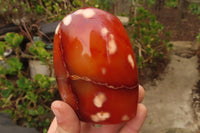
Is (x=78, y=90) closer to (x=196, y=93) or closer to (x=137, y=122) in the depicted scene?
(x=137, y=122)

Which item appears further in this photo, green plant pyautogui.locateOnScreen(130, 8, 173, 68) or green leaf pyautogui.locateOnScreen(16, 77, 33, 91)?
green plant pyautogui.locateOnScreen(130, 8, 173, 68)

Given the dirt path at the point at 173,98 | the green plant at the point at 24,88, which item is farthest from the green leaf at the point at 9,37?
the dirt path at the point at 173,98

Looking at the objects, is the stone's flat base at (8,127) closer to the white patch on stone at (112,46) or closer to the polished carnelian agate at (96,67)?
the polished carnelian agate at (96,67)

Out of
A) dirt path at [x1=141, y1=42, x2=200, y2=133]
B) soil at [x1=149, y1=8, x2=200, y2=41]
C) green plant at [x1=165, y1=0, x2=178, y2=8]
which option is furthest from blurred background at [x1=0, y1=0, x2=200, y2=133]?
green plant at [x1=165, y1=0, x2=178, y2=8]

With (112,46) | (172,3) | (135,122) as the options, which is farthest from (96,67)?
(172,3)

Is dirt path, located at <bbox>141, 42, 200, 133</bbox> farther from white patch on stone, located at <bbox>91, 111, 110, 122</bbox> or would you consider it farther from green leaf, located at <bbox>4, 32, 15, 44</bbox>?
green leaf, located at <bbox>4, 32, 15, 44</bbox>

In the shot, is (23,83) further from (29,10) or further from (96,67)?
(29,10)
